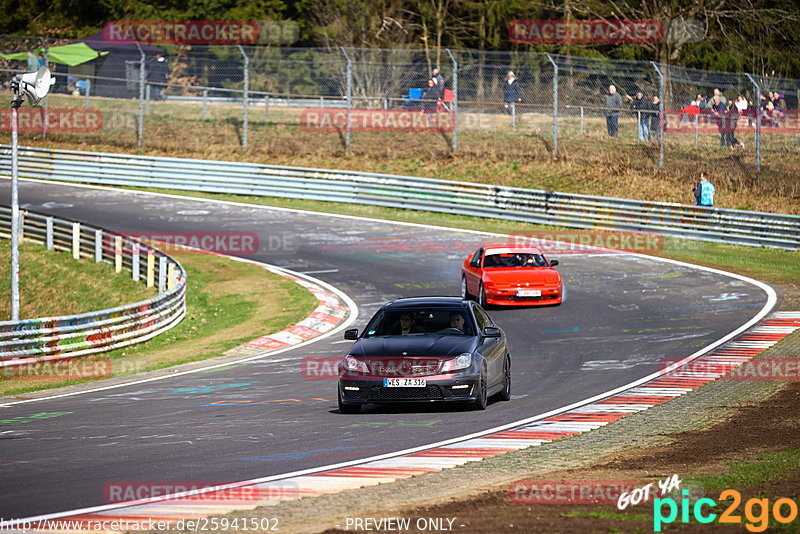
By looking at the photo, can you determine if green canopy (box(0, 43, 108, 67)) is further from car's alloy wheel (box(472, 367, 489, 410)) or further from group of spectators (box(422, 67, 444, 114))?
car's alloy wheel (box(472, 367, 489, 410))

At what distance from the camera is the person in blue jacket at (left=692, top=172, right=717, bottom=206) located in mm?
28656

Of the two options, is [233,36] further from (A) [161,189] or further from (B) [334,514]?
(B) [334,514]

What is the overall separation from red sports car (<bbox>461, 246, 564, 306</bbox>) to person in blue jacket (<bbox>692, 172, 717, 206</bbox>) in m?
9.06

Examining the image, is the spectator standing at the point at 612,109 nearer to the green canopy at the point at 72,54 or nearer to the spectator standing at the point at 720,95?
the spectator standing at the point at 720,95

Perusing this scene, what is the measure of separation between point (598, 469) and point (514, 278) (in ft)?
39.3

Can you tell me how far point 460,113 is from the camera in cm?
3638

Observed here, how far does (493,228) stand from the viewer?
31.2m

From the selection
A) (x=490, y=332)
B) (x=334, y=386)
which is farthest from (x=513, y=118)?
(x=490, y=332)

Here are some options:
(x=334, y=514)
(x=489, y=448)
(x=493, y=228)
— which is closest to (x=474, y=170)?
(x=493, y=228)

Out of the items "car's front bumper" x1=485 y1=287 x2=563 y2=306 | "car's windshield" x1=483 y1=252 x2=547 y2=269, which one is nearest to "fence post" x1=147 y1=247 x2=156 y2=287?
"car's windshield" x1=483 y1=252 x2=547 y2=269

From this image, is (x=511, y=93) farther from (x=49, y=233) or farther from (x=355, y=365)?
(x=355, y=365)

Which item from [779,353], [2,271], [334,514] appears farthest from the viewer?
[2,271]

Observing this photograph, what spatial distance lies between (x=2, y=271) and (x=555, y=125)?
58.6 feet

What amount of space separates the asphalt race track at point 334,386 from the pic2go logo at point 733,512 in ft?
11.1
